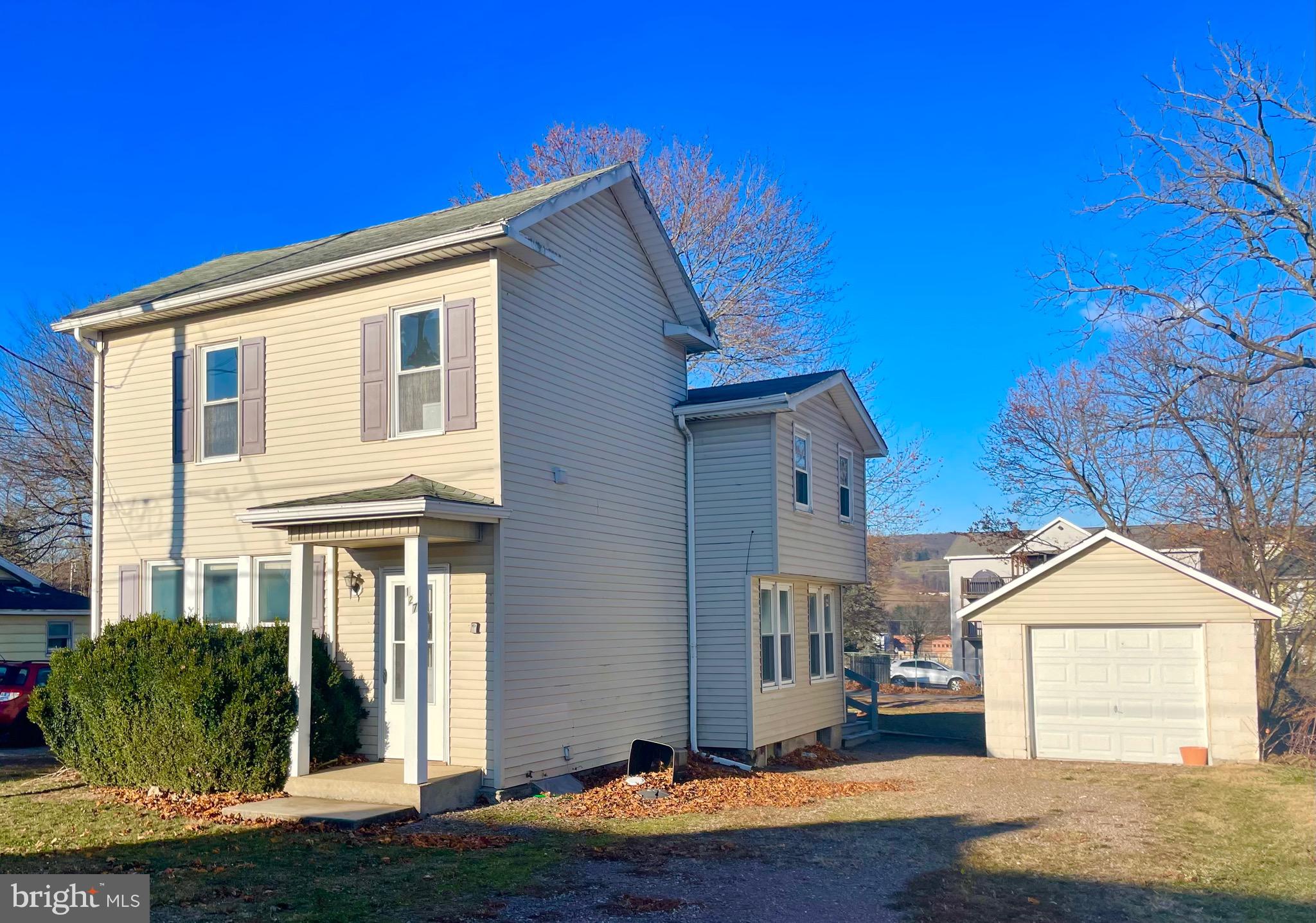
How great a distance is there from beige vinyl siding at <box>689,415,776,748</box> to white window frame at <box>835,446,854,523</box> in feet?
11.7

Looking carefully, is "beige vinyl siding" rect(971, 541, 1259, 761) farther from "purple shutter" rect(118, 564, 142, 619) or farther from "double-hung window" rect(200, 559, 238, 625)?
"purple shutter" rect(118, 564, 142, 619)

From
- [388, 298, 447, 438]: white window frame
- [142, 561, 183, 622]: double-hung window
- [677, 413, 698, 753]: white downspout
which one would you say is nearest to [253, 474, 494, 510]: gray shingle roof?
[388, 298, 447, 438]: white window frame

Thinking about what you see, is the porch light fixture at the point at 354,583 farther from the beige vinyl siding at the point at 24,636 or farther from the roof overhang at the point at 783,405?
the beige vinyl siding at the point at 24,636

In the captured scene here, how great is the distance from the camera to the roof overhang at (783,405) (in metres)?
16.3

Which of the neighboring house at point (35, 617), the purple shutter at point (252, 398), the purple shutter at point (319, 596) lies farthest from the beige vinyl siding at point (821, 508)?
the neighboring house at point (35, 617)

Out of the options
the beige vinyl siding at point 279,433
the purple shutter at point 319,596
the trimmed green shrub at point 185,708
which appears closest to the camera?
the trimmed green shrub at point 185,708

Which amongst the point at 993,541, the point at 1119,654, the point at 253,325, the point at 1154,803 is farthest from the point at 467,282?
the point at 993,541

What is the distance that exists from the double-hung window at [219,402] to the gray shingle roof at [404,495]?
286 centimetres

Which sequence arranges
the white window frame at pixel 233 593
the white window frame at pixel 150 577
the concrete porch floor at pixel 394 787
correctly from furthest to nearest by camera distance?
the white window frame at pixel 150 577 → the white window frame at pixel 233 593 → the concrete porch floor at pixel 394 787

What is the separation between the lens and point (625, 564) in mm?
15242

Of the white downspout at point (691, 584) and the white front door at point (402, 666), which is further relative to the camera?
the white downspout at point (691, 584)

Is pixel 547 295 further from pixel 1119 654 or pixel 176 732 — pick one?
pixel 1119 654

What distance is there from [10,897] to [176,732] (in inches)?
189

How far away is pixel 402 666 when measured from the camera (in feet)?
42.6
